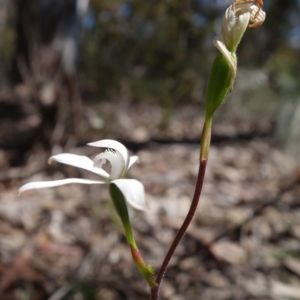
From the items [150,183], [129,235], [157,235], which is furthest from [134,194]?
Result: [150,183]

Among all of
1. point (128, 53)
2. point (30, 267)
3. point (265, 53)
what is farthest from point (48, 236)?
point (265, 53)

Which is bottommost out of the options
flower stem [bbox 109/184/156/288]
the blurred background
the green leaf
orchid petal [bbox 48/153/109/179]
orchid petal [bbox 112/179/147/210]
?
the blurred background

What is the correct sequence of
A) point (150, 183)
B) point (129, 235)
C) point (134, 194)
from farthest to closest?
1. point (150, 183)
2. point (129, 235)
3. point (134, 194)

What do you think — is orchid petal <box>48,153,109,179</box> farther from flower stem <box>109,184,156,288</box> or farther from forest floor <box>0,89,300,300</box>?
forest floor <box>0,89,300,300</box>

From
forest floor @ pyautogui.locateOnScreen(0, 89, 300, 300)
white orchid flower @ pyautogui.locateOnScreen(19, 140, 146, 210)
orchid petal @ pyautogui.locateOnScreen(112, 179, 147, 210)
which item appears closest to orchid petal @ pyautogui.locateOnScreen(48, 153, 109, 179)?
white orchid flower @ pyautogui.locateOnScreen(19, 140, 146, 210)

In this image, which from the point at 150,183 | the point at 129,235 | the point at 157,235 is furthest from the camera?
the point at 150,183

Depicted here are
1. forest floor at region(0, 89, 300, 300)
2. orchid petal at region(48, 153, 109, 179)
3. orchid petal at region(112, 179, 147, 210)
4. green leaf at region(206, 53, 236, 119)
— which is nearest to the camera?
orchid petal at region(112, 179, 147, 210)

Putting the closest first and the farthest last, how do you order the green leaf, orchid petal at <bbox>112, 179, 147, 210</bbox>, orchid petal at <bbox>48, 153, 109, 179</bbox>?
orchid petal at <bbox>112, 179, 147, 210</bbox>
the green leaf
orchid petal at <bbox>48, 153, 109, 179</bbox>

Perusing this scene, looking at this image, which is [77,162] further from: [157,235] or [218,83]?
[157,235]
